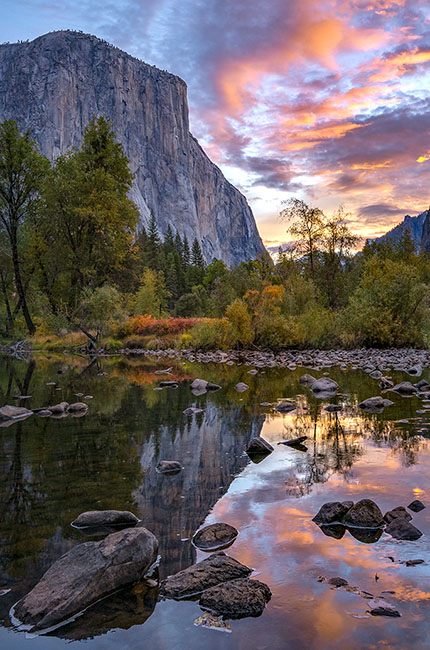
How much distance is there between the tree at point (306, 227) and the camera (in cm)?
3706

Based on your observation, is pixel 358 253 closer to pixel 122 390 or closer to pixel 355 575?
pixel 122 390

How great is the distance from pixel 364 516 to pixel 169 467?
2.48 m

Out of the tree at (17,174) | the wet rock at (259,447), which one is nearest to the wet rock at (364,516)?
the wet rock at (259,447)

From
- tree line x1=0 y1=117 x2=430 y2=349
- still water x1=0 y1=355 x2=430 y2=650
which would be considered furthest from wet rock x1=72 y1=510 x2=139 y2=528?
tree line x1=0 y1=117 x2=430 y2=349

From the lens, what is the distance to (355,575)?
320cm

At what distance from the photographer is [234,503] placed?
4656mm

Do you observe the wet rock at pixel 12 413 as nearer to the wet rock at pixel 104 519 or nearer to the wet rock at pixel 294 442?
the wet rock at pixel 294 442

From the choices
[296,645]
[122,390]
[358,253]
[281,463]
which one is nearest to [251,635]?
[296,645]

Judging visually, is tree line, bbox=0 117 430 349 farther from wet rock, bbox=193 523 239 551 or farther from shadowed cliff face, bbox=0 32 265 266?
shadowed cliff face, bbox=0 32 265 266

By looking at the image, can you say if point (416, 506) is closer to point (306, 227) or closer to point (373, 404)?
point (373, 404)

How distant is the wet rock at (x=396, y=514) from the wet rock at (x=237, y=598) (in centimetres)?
155

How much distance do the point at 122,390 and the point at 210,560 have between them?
32.3ft

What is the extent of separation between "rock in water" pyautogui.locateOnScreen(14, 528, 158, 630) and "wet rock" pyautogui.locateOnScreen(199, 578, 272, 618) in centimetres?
60

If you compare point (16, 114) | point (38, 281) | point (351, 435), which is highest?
point (16, 114)
